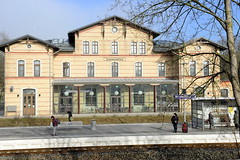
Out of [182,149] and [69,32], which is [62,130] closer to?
[182,149]

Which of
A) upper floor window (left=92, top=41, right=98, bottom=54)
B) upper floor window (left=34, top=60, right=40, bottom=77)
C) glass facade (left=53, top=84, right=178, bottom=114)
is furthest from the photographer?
upper floor window (left=92, top=41, right=98, bottom=54)

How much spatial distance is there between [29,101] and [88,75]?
24.3 ft

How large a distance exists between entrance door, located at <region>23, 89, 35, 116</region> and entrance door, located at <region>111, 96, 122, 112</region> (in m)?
9.19

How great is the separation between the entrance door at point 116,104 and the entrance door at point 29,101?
9.19m

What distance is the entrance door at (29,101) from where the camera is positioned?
91.7ft

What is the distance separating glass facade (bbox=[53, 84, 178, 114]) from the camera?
29.4m

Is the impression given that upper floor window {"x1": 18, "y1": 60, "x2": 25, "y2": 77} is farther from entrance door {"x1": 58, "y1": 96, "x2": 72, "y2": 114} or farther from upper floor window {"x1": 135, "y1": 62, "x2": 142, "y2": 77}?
Result: upper floor window {"x1": 135, "y1": 62, "x2": 142, "y2": 77}

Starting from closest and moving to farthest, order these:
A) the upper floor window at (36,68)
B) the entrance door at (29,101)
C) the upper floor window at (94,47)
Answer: the entrance door at (29,101)
the upper floor window at (36,68)
the upper floor window at (94,47)

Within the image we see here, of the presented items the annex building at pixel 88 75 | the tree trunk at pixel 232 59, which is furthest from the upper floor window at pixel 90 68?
the tree trunk at pixel 232 59

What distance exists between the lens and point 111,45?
3052 cm

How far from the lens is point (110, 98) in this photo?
3055 centimetres

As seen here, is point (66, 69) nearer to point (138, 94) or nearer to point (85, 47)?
point (85, 47)

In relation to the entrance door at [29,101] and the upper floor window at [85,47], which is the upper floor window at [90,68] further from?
the entrance door at [29,101]

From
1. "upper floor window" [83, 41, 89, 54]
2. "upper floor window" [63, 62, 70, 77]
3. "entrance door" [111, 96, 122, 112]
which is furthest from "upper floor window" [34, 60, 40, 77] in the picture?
"entrance door" [111, 96, 122, 112]
